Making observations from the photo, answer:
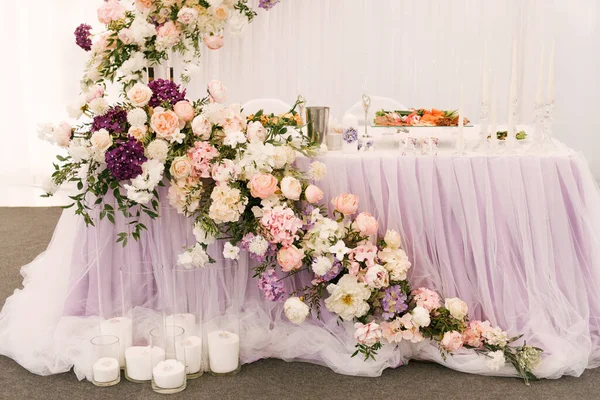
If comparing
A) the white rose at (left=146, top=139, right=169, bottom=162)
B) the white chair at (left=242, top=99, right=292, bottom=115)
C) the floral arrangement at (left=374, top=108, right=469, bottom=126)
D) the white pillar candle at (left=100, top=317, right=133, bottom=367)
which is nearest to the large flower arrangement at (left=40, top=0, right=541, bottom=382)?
the white rose at (left=146, top=139, right=169, bottom=162)

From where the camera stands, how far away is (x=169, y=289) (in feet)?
7.98

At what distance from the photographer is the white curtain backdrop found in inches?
219

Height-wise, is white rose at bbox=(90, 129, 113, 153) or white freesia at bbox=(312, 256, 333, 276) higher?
white rose at bbox=(90, 129, 113, 153)

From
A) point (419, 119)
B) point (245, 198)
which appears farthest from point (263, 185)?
point (419, 119)

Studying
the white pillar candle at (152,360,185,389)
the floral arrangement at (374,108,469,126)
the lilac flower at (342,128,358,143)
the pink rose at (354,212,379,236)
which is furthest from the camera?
the floral arrangement at (374,108,469,126)

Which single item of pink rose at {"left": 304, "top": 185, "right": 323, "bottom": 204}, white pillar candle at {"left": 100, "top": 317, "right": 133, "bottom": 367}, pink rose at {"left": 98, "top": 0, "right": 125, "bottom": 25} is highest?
pink rose at {"left": 98, "top": 0, "right": 125, "bottom": 25}

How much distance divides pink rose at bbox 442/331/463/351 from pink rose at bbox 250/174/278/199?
798mm

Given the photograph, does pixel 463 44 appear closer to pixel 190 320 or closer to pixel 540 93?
pixel 540 93

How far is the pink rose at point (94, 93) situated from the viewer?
2475mm

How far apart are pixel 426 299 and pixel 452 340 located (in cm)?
17

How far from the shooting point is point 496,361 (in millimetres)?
2410

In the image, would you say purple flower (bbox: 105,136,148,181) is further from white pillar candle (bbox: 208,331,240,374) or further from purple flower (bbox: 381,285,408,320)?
purple flower (bbox: 381,285,408,320)

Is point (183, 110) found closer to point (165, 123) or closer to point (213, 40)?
point (165, 123)

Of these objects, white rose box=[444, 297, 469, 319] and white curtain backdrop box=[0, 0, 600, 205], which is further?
white curtain backdrop box=[0, 0, 600, 205]
